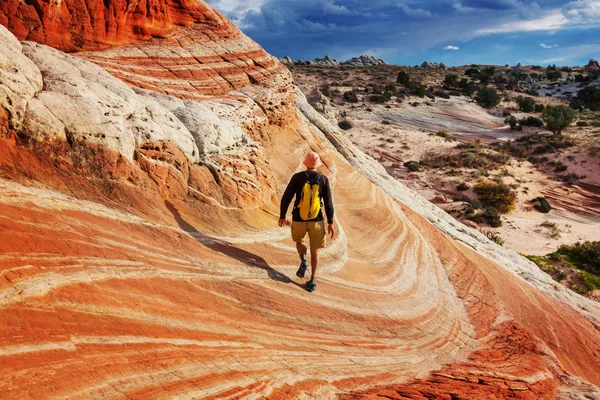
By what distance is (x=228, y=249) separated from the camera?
556 cm

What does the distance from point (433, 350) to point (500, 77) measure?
7259 centimetres

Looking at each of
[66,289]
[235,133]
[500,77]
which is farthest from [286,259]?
[500,77]

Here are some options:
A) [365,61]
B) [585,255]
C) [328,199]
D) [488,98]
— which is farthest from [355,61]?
[328,199]

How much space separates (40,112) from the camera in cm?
469

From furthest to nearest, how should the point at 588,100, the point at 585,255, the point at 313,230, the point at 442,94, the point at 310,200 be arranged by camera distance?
the point at 588,100 < the point at 442,94 < the point at 585,255 < the point at 313,230 < the point at 310,200

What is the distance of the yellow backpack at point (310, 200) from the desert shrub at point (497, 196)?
20.4 m

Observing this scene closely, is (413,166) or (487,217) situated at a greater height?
(413,166)

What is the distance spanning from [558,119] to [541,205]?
18219 mm

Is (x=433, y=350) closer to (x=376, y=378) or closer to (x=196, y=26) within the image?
(x=376, y=378)

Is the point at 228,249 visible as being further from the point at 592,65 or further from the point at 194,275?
the point at 592,65

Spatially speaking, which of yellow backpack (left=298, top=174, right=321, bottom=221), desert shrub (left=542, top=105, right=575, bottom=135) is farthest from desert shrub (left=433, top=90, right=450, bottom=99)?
yellow backpack (left=298, top=174, right=321, bottom=221)

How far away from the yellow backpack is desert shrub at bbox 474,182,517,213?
20.4 m

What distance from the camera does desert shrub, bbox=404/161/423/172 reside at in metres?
29.1

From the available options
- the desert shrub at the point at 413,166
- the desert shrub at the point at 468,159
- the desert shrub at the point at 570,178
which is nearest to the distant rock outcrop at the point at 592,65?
the desert shrub at the point at 468,159
